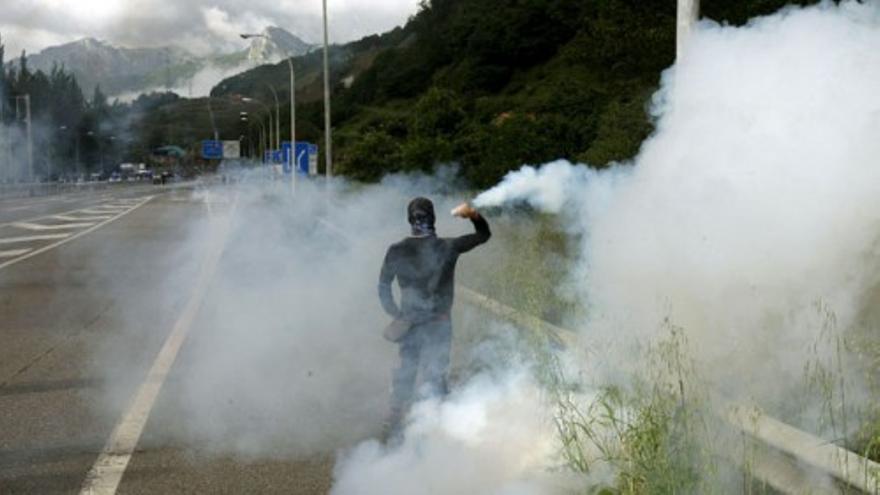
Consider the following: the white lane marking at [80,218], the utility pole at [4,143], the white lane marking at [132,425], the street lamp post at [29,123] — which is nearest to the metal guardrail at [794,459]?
the white lane marking at [132,425]

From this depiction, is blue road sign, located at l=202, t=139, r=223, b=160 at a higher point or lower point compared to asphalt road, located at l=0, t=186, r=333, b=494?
higher

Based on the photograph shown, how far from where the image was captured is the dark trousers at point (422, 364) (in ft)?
17.8

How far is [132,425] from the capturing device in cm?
610

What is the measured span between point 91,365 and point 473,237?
4516mm

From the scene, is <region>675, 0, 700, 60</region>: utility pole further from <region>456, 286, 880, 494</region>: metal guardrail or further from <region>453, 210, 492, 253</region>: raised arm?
<region>456, 286, 880, 494</region>: metal guardrail

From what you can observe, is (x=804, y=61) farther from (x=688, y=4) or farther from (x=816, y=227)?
(x=688, y=4)

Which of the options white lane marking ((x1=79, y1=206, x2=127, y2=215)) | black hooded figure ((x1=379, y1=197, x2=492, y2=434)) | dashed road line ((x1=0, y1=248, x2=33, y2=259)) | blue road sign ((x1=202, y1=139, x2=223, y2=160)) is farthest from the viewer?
blue road sign ((x1=202, y1=139, x2=223, y2=160))

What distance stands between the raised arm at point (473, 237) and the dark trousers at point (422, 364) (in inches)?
19.0

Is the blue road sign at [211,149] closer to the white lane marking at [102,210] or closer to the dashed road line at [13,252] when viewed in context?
the white lane marking at [102,210]

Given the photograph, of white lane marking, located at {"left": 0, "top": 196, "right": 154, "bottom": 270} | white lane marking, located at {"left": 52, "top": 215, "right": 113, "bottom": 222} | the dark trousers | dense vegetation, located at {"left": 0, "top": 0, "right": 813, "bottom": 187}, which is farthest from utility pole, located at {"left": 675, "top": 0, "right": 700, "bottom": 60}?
white lane marking, located at {"left": 52, "top": 215, "right": 113, "bottom": 222}

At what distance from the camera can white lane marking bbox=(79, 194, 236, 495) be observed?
4969mm

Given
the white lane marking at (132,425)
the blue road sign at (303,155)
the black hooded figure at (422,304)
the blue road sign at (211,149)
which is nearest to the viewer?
the white lane marking at (132,425)

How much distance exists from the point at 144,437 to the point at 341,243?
1213 cm

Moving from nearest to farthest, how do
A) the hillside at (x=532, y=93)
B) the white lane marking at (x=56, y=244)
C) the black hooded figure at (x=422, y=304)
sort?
the black hooded figure at (x=422, y=304)
the hillside at (x=532, y=93)
the white lane marking at (x=56, y=244)
